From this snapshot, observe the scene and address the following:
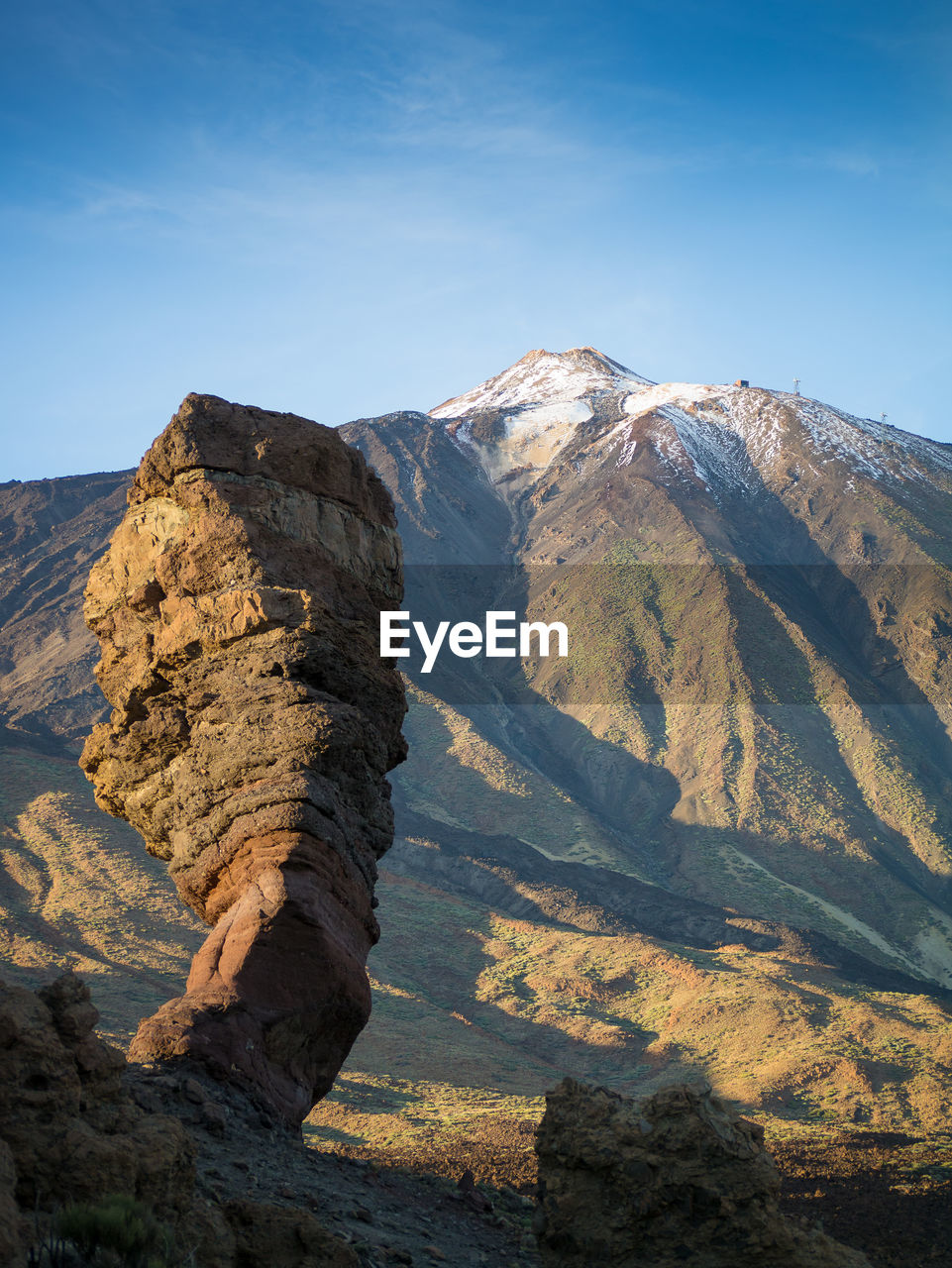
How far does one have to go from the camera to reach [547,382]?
410ft

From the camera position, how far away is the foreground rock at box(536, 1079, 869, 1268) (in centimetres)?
688

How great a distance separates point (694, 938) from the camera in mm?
44406

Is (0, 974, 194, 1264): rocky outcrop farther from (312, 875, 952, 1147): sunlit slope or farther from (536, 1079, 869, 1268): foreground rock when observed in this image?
(312, 875, 952, 1147): sunlit slope

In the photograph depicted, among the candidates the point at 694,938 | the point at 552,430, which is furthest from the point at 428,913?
the point at 552,430

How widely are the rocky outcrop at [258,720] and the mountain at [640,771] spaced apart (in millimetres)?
6850

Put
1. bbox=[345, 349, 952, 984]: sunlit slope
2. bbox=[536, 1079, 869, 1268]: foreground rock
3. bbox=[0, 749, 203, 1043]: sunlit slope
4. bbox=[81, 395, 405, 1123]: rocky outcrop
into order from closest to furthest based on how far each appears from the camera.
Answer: bbox=[536, 1079, 869, 1268]: foreground rock → bbox=[81, 395, 405, 1123]: rocky outcrop → bbox=[0, 749, 203, 1043]: sunlit slope → bbox=[345, 349, 952, 984]: sunlit slope

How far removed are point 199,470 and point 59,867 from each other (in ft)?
95.1

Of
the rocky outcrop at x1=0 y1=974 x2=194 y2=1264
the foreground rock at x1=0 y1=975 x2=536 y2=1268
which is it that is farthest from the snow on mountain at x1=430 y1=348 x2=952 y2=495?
the rocky outcrop at x1=0 y1=974 x2=194 y2=1264

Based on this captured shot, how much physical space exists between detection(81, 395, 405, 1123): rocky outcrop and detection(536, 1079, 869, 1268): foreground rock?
11.9 ft

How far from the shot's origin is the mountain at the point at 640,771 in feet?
99.7

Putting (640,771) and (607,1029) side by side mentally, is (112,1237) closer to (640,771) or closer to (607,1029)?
(607,1029)

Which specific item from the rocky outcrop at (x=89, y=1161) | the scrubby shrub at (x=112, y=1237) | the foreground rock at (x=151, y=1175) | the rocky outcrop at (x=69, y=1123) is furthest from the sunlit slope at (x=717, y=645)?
the scrubby shrub at (x=112, y=1237)

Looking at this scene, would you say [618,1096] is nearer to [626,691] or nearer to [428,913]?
[428,913]

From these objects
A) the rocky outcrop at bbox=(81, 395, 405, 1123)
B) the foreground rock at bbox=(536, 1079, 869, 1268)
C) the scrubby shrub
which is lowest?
the foreground rock at bbox=(536, 1079, 869, 1268)
